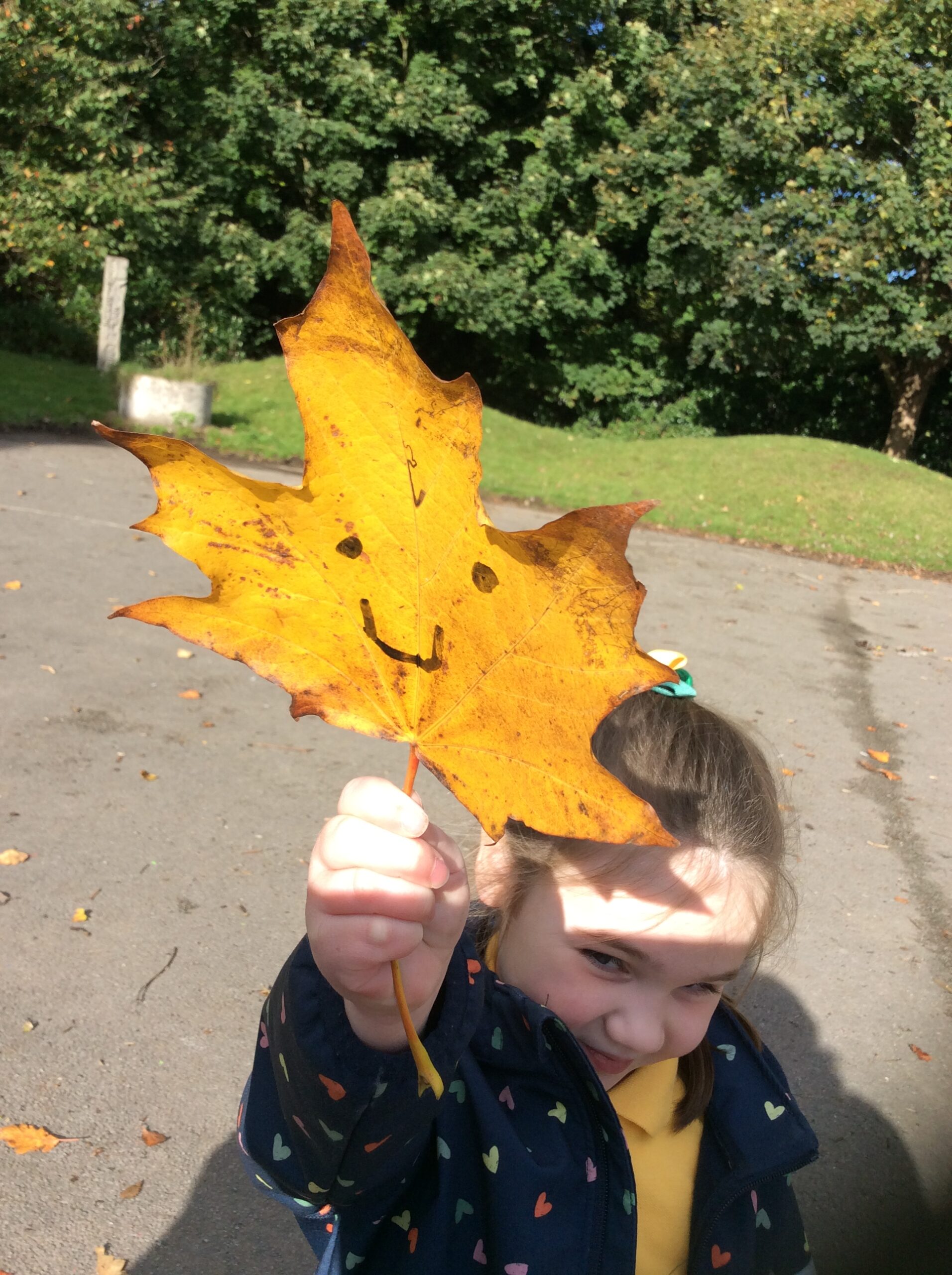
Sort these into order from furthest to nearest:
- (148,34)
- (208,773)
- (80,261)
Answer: (148,34) < (80,261) < (208,773)

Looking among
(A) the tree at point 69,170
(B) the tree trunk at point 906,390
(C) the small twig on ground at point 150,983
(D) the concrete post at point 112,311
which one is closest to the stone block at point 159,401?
(D) the concrete post at point 112,311

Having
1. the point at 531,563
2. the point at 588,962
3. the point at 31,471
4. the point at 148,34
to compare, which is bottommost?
the point at 31,471

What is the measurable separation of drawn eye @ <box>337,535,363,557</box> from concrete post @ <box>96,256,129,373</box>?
1544cm

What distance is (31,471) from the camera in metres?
9.02

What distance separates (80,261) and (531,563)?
741 inches

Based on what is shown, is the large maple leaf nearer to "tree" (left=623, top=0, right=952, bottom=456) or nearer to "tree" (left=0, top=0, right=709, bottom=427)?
"tree" (left=0, top=0, right=709, bottom=427)

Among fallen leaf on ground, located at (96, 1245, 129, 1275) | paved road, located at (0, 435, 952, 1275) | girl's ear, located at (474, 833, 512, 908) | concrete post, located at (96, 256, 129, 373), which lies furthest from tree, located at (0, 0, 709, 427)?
girl's ear, located at (474, 833, 512, 908)

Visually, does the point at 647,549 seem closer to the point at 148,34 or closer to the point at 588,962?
the point at 588,962

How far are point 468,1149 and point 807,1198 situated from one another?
1522 mm

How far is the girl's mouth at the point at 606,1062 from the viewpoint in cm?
148

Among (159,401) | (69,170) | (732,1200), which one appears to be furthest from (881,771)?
(69,170)

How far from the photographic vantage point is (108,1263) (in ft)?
6.75

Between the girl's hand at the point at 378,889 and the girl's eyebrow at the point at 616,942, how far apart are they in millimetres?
508

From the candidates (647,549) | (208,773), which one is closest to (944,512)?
(647,549)
